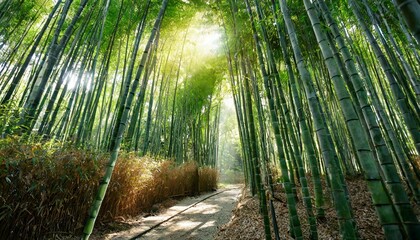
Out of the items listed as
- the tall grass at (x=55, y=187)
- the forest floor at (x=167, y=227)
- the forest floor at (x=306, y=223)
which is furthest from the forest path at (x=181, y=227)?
the tall grass at (x=55, y=187)

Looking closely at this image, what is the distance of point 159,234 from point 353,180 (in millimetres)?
4226

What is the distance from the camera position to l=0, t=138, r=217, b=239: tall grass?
2.08m

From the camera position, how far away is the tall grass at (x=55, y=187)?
2.08 m

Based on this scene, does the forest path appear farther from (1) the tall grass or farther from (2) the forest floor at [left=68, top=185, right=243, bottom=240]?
(1) the tall grass

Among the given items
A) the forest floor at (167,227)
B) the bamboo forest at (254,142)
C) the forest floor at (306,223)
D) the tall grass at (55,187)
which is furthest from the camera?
the forest floor at (167,227)

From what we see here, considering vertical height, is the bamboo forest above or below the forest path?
above

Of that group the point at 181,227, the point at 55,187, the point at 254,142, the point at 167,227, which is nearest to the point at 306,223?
the point at 254,142

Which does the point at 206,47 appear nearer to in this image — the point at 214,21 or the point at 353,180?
the point at 214,21

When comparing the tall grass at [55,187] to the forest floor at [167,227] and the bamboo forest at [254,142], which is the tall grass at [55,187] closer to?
the bamboo forest at [254,142]

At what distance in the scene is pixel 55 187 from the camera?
8.12ft

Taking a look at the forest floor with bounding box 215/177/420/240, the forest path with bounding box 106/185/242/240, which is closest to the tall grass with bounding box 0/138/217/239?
the forest path with bounding box 106/185/242/240

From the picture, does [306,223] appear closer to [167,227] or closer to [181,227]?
[181,227]

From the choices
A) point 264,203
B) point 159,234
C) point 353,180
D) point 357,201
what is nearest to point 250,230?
point 264,203

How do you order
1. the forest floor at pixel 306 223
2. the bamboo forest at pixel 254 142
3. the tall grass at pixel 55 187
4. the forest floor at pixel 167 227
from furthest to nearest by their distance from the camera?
the forest floor at pixel 167 227
the forest floor at pixel 306 223
the tall grass at pixel 55 187
the bamboo forest at pixel 254 142
